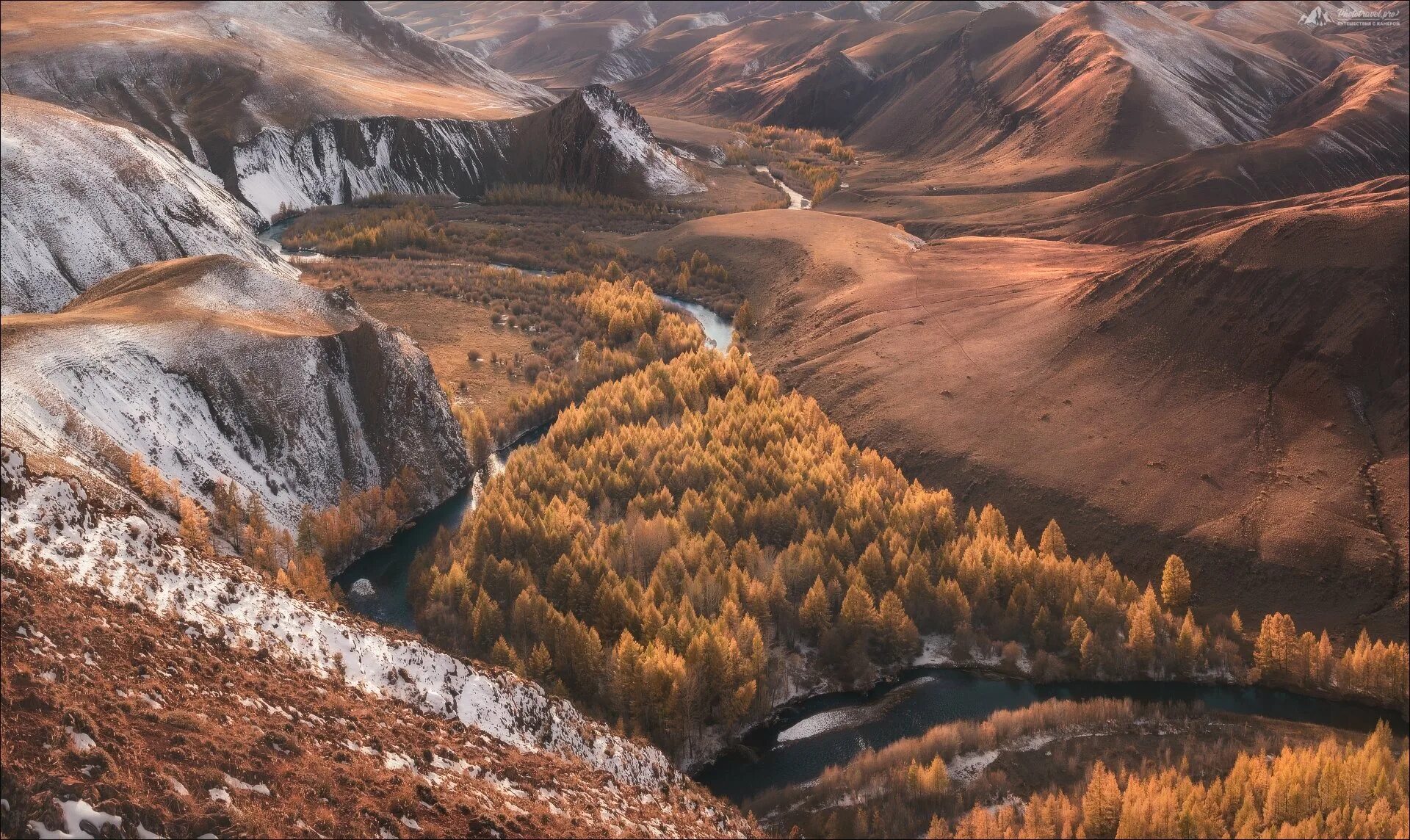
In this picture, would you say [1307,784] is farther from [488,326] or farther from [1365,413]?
[488,326]

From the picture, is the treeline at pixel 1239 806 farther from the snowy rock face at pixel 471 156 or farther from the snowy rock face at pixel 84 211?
the snowy rock face at pixel 471 156

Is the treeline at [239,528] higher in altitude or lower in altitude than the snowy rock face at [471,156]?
lower

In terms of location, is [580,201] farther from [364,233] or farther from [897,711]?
[897,711]

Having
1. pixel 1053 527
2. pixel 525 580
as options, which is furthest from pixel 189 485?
pixel 1053 527

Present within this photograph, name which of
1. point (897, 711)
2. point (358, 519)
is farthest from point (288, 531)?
point (897, 711)

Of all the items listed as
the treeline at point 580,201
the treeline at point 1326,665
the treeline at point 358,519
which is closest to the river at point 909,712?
the treeline at point 1326,665

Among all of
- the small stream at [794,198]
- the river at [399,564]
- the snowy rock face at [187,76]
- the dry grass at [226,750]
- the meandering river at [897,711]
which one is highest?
the snowy rock face at [187,76]
